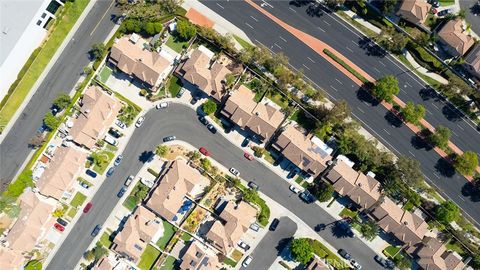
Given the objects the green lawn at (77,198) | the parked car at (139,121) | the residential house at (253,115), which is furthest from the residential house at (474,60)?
the green lawn at (77,198)

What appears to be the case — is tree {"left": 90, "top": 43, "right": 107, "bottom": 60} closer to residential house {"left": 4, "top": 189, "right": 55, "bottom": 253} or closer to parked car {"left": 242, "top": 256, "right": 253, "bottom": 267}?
residential house {"left": 4, "top": 189, "right": 55, "bottom": 253}

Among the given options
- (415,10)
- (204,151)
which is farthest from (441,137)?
(204,151)

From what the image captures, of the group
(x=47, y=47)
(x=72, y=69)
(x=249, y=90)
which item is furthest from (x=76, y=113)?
(x=249, y=90)

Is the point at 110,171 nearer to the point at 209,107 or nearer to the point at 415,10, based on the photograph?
the point at 209,107

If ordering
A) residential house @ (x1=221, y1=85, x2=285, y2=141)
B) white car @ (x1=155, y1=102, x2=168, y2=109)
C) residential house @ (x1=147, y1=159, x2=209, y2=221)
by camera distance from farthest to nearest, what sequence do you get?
white car @ (x1=155, y1=102, x2=168, y2=109)
residential house @ (x1=147, y1=159, x2=209, y2=221)
residential house @ (x1=221, y1=85, x2=285, y2=141)

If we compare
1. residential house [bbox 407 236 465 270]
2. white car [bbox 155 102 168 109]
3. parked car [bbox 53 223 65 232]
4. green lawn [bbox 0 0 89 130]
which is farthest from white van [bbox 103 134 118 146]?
residential house [bbox 407 236 465 270]

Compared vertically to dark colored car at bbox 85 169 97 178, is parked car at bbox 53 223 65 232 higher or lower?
lower

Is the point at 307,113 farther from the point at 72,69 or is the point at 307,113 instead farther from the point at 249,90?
the point at 72,69

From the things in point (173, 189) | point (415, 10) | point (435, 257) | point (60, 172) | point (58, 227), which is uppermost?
point (415, 10)
